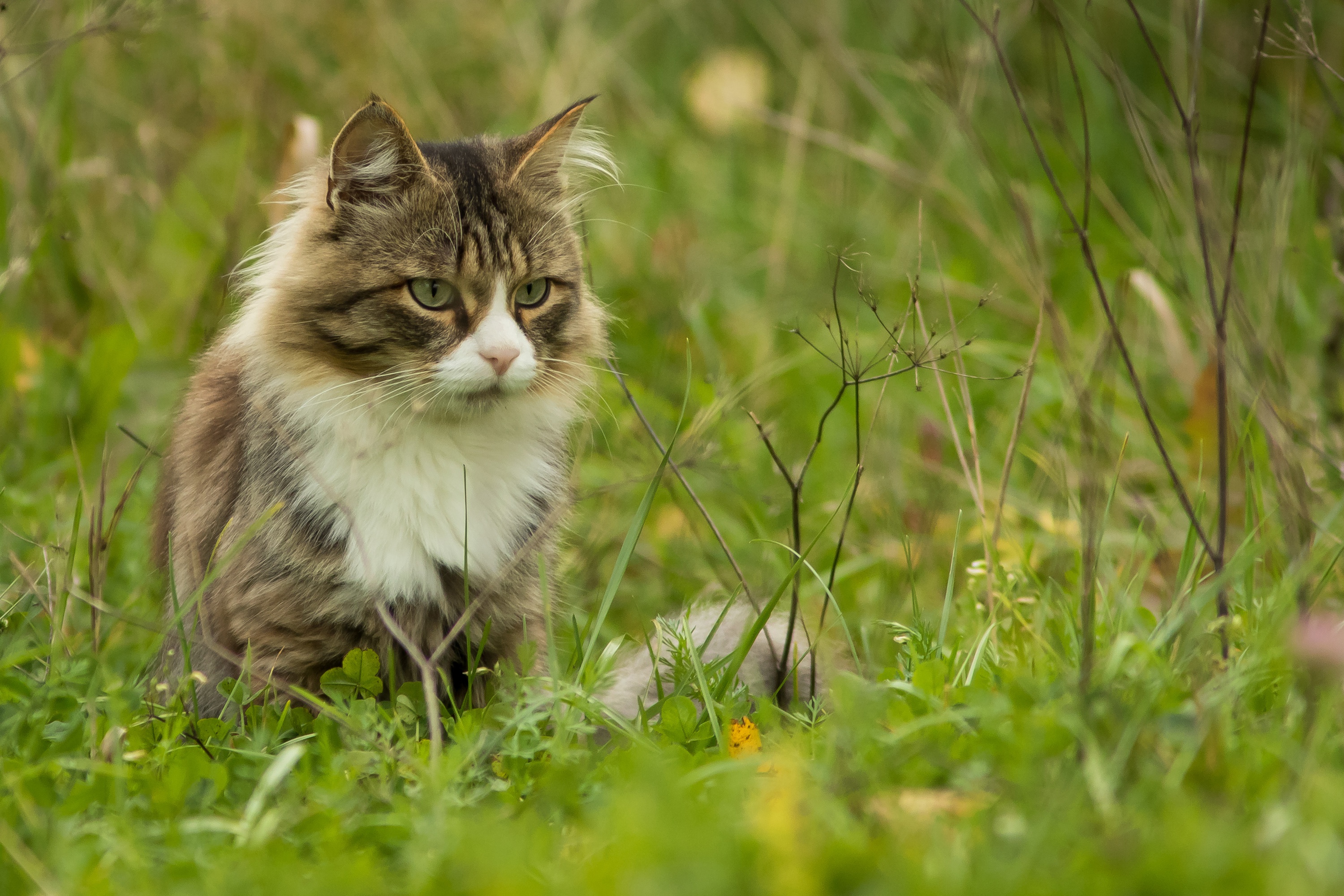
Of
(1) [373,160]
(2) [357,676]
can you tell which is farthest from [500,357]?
(2) [357,676]

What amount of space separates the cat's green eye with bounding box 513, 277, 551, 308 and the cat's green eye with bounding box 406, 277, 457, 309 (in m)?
0.18

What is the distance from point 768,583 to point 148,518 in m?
1.78

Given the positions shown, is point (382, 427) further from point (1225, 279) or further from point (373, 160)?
point (1225, 279)

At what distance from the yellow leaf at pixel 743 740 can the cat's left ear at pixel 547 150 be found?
4.66 feet

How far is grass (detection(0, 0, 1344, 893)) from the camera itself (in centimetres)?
161

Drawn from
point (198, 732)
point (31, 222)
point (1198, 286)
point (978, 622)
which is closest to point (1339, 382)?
point (1198, 286)

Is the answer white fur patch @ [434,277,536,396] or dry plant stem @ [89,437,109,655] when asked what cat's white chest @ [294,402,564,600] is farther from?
dry plant stem @ [89,437,109,655]

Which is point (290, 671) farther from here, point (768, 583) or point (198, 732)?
point (768, 583)

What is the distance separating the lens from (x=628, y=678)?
2.87 m

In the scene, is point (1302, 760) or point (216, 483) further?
point (216, 483)

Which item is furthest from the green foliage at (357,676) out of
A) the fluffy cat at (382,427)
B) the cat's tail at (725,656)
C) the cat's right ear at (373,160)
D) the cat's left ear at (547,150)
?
the cat's left ear at (547,150)

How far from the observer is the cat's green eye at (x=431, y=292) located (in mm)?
2582

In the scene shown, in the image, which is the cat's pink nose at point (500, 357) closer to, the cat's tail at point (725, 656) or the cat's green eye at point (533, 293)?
the cat's green eye at point (533, 293)

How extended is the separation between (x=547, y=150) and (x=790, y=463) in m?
1.44
